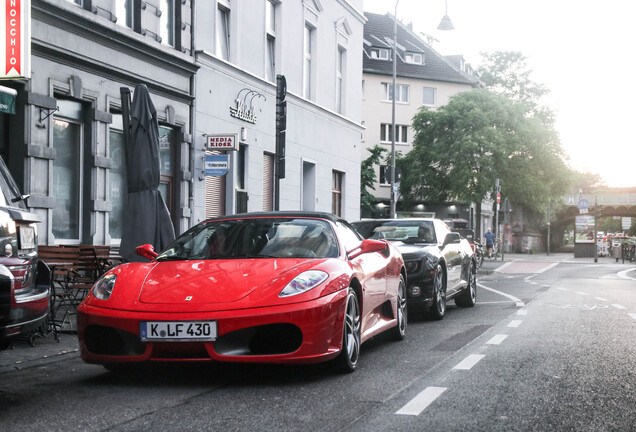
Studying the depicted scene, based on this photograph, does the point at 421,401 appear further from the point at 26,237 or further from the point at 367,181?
the point at 367,181

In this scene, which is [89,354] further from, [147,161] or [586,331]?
[586,331]

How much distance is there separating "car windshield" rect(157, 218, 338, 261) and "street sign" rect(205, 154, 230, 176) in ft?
33.9

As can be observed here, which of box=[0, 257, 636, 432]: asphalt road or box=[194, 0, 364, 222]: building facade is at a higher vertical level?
box=[194, 0, 364, 222]: building facade

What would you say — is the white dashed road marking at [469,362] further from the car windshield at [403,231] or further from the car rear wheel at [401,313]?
the car windshield at [403,231]

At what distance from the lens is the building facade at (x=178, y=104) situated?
543 inches

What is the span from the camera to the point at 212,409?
5.47m

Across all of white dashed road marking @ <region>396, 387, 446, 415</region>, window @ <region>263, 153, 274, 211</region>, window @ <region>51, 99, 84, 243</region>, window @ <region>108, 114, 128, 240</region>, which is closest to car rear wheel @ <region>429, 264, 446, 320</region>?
white dashed road marking @ <region>396, 387, 446, 415</region>

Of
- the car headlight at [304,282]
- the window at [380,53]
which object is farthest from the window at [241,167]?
the window at [380,53]

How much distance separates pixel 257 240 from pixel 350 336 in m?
1.22

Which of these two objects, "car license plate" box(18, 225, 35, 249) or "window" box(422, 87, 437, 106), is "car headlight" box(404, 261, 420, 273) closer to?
"car license plate" box(18, 225, 35, 249)

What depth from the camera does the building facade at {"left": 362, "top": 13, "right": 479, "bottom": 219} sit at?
64.5m

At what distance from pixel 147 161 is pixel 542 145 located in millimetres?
47609

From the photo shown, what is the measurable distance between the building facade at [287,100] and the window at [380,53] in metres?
34.7

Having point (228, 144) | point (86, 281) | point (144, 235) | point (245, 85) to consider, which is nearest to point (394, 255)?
point (144, 235)
